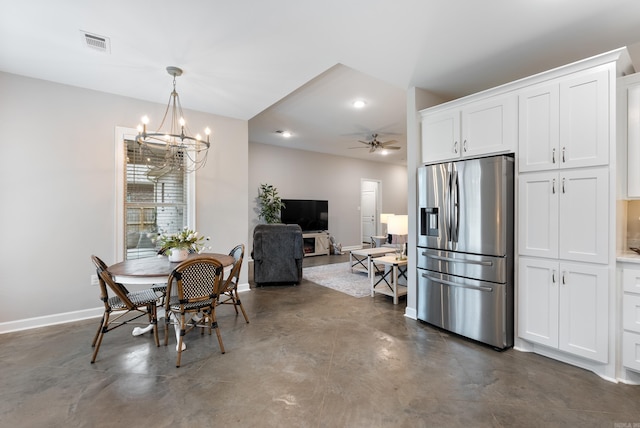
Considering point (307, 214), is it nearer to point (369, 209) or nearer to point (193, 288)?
point (369, 209)

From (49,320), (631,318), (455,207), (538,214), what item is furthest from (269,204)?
(631,318)

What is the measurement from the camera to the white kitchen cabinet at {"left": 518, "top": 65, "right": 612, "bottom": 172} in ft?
7.07

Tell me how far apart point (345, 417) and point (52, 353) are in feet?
8.75

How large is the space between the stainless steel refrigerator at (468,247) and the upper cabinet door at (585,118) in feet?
1.42

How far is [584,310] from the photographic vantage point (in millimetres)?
2230

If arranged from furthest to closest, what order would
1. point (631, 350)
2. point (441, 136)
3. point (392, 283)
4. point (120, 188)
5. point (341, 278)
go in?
1. point (341, 278)
2. point (392, 283)
3. point (120, 188)
4. point (441, 136)
5. point (631, 350)

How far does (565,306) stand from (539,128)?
1.49m

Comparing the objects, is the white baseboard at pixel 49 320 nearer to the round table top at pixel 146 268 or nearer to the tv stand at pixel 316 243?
the round table top at pixel 146 268

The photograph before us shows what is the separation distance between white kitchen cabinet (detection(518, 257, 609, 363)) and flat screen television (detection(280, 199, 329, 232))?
18.2 ft

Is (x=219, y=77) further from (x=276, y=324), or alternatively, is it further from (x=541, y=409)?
(x=541, y=409)

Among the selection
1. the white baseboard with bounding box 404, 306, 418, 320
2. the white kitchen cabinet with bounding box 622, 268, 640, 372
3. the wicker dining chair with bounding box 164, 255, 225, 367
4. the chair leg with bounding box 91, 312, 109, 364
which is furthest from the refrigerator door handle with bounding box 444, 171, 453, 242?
the chair leg with bounding box 91, 312, 109, 364

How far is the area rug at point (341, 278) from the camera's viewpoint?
4.53 metres

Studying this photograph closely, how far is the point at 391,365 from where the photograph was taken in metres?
2.35

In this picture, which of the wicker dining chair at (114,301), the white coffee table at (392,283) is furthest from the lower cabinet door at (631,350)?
the wicker dining chair at (114,301)
